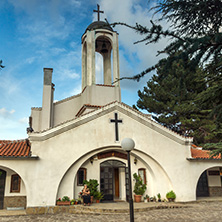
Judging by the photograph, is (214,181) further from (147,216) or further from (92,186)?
(92,186)

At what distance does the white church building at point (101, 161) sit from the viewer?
41.2 feet

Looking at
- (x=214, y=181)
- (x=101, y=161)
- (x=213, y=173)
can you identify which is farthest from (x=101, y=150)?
(x=214, y=181)

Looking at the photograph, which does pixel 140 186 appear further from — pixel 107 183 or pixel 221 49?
pixel 221 49

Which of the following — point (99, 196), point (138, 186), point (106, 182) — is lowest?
point (99, 196)

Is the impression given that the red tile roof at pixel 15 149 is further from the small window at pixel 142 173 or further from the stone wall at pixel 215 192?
the stone wall at pixel 215 192

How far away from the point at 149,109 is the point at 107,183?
16.2 meters

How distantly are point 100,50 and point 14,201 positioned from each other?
50.2 feet

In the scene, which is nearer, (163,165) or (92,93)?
(163,165)

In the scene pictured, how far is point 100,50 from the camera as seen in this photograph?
75.3ft

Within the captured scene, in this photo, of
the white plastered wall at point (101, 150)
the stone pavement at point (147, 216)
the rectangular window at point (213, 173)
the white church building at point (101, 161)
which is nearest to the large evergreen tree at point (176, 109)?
the rectangular window at point (213, 173)

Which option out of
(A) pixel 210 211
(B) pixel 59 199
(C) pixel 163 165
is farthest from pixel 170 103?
(B) pixel 59 199

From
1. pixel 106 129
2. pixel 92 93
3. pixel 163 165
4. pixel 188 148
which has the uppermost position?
pixel 92 93

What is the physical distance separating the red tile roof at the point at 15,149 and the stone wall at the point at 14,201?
9.07ft

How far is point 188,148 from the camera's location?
15578mm
